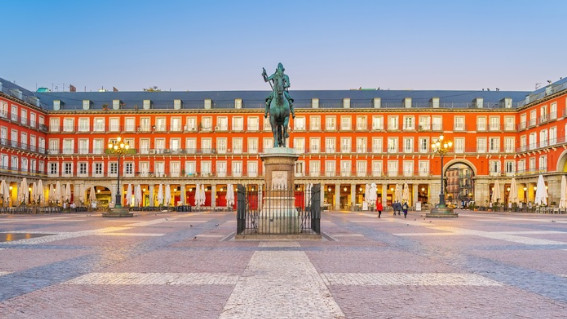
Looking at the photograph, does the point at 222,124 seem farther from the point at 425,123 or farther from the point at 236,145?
the point at 425,123

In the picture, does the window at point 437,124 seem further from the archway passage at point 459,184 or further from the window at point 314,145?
the archway passage at point 459,184

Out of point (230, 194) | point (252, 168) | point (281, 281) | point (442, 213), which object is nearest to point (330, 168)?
point (252, 168)

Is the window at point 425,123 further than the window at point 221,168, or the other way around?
the window at point 221,168

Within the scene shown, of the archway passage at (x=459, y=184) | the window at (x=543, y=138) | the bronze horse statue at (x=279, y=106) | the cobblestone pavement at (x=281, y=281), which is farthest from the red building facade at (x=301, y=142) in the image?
the cobblestone pavement at (x=281, y=281)

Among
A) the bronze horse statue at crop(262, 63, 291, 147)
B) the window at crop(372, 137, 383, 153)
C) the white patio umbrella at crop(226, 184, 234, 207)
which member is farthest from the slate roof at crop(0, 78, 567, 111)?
the bronze horse statue at crop(262, 63, 291, 147)

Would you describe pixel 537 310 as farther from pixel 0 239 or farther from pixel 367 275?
pixel 0 239

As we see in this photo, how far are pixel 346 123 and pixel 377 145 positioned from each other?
4844mm

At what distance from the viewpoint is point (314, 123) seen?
2721 inches

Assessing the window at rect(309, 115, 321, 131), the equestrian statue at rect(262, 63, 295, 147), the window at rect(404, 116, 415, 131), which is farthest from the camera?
the window at rect(309, 115, 321, 131)

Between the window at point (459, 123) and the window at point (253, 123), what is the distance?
25057 millimetres

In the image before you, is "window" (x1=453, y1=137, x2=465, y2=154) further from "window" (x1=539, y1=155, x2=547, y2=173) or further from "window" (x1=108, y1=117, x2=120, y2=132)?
"window" (x1=108, y1=117, x2=120, y2=132)

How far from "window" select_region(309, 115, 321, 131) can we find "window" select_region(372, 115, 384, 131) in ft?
23.0

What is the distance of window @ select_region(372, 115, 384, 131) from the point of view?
6862 centimetres

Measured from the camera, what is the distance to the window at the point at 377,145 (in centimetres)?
6856
